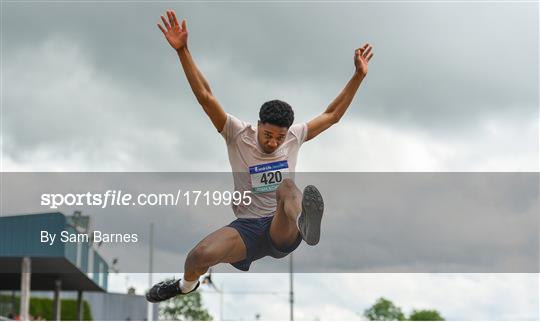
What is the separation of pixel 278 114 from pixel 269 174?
2.59 feet

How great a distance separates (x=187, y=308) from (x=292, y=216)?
10091cm

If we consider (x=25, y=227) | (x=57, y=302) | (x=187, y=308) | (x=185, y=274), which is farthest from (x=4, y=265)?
(x=187, y=308)

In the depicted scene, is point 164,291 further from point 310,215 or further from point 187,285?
point 310,215

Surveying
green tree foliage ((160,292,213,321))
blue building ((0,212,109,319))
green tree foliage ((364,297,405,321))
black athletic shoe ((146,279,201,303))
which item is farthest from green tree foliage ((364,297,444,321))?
black athletic shoe ((146,279,201,303))

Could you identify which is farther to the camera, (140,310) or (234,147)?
(140,310)

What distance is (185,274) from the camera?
1007 centimetres

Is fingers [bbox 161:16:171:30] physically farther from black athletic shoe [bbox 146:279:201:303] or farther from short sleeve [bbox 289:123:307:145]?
black athletic shoe [bbox 146:279:201:303]

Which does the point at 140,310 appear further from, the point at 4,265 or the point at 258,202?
the point at 258,202

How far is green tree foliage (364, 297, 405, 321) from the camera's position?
12406cm

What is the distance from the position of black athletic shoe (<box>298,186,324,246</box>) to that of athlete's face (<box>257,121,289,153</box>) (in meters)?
0.67

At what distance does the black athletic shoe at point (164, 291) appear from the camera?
10578 mm

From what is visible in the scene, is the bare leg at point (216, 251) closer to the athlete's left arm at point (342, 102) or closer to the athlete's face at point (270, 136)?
the athlete's face at point (270, 136)

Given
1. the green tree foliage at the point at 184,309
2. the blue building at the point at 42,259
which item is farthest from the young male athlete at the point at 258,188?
the green tree foliage at the point at 184,309

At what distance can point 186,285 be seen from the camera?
1030cm
